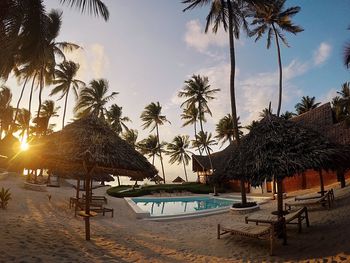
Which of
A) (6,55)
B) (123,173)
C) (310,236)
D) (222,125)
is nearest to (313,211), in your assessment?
(310,236)

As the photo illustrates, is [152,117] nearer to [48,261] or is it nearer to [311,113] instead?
[311,113]

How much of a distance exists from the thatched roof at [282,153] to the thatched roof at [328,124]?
27.0 feet

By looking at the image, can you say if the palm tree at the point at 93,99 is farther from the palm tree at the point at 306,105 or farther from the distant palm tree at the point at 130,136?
the palm tree at the point at 306,105

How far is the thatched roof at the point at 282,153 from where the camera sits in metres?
7.27

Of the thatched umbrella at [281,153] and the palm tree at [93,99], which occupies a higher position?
the palm tree at [93,99]

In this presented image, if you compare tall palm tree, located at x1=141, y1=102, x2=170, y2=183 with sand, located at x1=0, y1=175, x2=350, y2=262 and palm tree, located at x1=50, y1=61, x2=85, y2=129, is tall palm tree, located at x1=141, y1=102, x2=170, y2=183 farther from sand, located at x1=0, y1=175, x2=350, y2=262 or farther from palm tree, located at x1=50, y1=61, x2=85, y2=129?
sand, located at x1=0, y1=175, x2=350, y2=262

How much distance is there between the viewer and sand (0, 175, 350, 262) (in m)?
6.22

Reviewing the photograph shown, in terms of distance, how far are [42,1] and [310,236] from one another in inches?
427

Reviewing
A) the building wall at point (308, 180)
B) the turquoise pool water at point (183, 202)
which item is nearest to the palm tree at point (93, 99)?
the turquoise pool water at point (183, 202)

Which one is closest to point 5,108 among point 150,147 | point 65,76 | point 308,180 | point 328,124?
point 65,76

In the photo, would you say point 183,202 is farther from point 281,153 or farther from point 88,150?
point 281,153

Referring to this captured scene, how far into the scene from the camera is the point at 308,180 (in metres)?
20.8

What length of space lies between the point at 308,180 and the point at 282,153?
1567 centimetres

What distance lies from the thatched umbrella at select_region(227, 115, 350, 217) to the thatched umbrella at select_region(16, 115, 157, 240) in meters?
3.70
